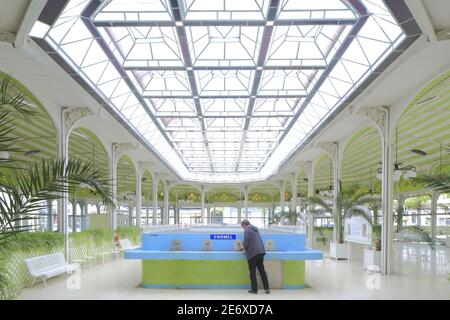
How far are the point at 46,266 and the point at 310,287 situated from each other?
582 centimetres

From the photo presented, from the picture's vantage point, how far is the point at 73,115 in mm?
13656

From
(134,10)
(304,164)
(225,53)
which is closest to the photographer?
(134,10)

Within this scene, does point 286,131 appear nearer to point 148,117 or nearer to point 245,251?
point 148,117

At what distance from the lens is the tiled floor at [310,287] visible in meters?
9.33

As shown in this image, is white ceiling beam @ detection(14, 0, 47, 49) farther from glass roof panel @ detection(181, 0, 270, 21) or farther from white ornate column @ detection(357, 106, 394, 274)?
white ornate column @ detection(357, 106, 394, 274)

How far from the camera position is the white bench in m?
10.1

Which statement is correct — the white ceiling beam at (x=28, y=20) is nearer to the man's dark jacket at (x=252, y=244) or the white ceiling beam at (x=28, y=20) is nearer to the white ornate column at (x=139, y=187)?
the man's dark jacket at (x=252, y=244)

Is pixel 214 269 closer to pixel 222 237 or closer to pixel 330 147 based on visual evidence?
pixel 222 237

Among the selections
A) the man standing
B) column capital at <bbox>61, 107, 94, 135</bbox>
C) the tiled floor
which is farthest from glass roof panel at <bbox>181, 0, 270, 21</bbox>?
column capital at <bbox>61, 107, 94, 135</bbox>

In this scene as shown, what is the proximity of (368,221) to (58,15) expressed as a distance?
1072 cm

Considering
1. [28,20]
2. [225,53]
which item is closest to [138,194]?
[225,53]

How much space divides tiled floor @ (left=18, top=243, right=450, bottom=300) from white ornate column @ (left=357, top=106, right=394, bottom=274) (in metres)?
0.79

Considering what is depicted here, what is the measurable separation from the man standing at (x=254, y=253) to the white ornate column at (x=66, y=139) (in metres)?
5.96

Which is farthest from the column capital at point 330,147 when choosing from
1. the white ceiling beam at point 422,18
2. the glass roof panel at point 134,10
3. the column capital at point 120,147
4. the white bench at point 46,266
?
the glass roof panel at point 134,10
